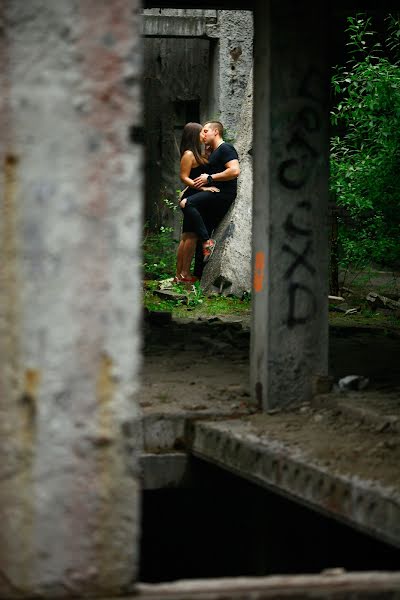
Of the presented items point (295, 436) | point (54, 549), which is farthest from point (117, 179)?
point (295, 436)

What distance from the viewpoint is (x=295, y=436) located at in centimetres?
491

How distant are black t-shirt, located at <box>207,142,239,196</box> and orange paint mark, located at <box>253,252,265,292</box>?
600 cm

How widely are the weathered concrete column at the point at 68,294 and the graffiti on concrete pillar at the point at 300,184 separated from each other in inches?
110

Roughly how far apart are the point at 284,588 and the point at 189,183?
29.1ft

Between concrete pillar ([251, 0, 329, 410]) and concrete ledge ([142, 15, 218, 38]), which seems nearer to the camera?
concrete pillar ([251, 0, 329, 410])

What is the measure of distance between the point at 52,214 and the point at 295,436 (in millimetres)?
2634

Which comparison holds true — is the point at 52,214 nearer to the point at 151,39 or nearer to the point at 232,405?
the point at 232,405

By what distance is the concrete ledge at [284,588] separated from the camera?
112 inches

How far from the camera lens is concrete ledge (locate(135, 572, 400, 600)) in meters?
2.83

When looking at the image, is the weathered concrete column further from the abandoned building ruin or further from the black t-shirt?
the black t-shirt

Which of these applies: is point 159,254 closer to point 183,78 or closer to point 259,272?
point 183,78

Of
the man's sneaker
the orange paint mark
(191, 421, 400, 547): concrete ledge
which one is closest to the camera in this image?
(191, 421, 400, 547): concrete ledge

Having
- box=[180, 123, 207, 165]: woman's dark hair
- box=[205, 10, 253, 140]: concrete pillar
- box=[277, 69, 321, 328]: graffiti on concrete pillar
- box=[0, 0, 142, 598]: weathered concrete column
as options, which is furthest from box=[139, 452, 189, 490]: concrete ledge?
box=[205, 10, 253, 140]: concrete pillar

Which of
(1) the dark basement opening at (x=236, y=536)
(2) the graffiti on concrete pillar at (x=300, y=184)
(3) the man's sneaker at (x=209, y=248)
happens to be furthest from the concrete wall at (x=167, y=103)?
(2) the graffiti on concrete pillar at (x=300, y=184)
